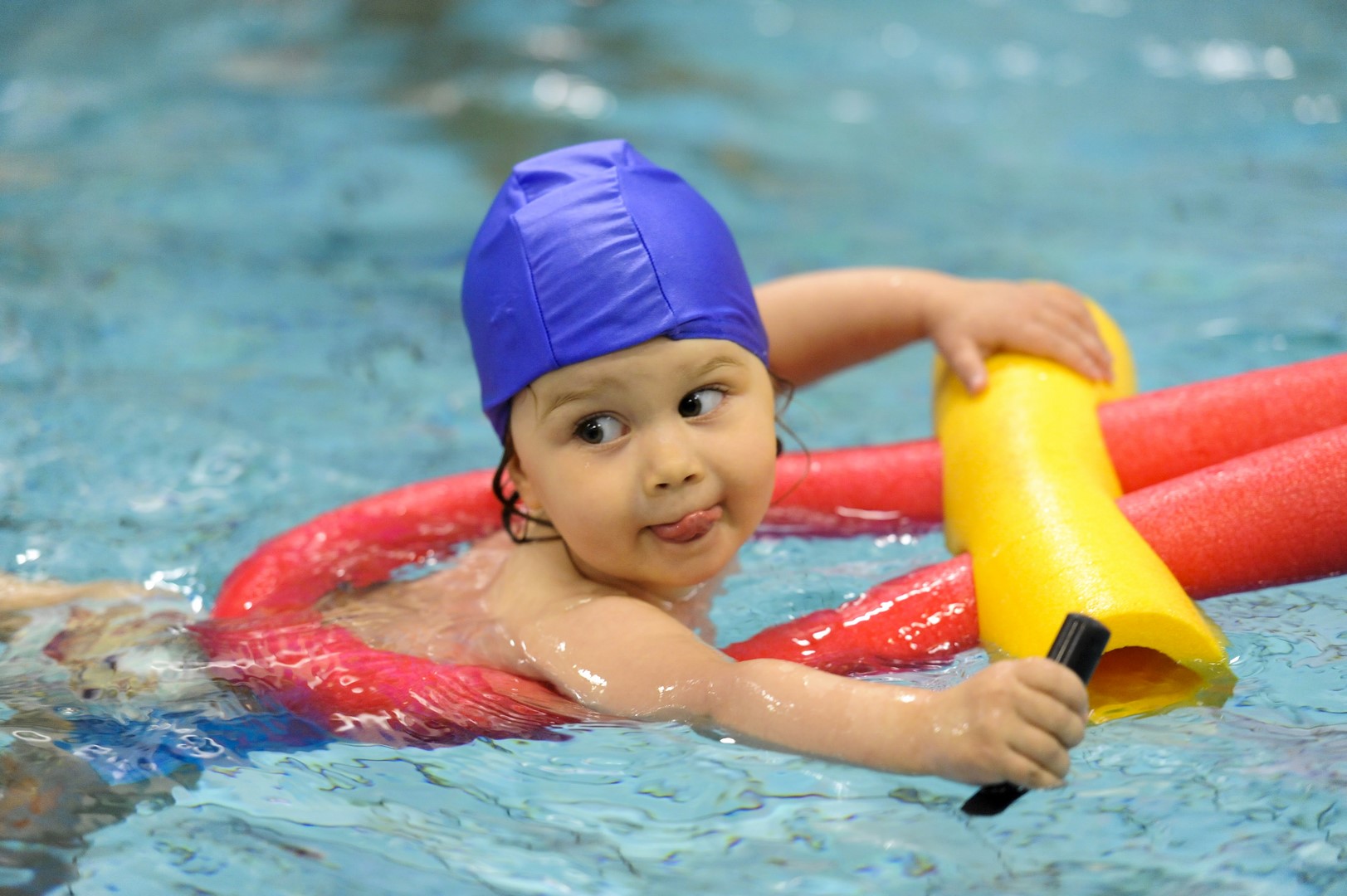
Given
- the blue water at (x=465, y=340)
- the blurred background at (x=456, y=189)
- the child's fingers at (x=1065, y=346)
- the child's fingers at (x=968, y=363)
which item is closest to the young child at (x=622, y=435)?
the blue water at (x=465, y=340)

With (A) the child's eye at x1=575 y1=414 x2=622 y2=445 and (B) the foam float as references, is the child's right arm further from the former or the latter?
(A) the child's eye at x1=575 y1=414 x2=622 y2=445

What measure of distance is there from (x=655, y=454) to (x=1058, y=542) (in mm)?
640

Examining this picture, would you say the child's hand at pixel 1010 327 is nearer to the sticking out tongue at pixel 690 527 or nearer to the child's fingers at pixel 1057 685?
the sticking out tongue at pixel 690 527

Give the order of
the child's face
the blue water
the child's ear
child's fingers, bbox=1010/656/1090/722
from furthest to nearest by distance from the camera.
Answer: the child's ear, the child's face, the blue water, child's fingers, bbox=1010/656/1090/722

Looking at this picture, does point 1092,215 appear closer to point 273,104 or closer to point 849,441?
point 849,441

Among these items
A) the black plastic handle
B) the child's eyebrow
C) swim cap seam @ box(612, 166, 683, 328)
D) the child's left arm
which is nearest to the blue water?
the black plastic handle

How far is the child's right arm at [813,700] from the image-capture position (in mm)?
1655

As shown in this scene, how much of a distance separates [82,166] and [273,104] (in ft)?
3.15

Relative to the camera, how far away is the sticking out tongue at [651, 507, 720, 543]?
222 cm

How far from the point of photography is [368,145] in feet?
19.4

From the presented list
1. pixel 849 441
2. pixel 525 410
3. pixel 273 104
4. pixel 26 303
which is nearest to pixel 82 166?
pixel 273 104

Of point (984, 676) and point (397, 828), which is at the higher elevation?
point (984, 676)

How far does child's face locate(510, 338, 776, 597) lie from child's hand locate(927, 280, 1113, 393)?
1.99 feet

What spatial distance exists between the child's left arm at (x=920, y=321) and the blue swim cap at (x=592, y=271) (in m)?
0.53
